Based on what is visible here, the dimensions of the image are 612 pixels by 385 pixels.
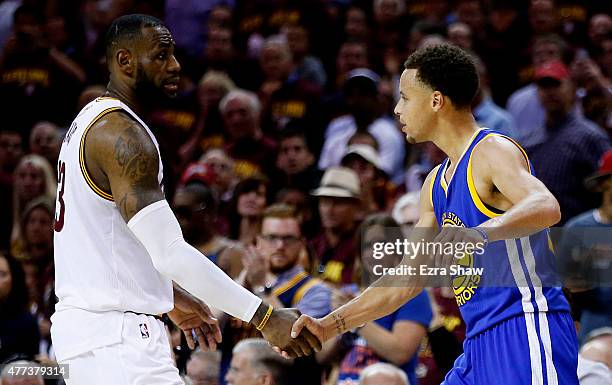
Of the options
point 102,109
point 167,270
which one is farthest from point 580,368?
point 102,109

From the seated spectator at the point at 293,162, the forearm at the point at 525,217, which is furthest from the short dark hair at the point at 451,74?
the seated spectator at the point at 293,162

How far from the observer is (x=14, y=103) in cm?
1127

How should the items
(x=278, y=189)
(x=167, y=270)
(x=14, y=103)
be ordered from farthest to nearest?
(x=14, y=103)
(x=278, y=189)
(x=167, y=270)

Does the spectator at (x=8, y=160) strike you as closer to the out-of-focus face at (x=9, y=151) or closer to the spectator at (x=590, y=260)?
the out-of-focus face at (x=9, y=151)

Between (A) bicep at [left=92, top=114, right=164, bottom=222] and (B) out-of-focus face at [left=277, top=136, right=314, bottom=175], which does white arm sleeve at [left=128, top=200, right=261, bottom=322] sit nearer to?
(A) bicep at [left=92, top=114, right=164, bottom=222]

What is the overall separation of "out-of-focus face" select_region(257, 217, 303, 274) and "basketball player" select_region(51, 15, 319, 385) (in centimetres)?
254

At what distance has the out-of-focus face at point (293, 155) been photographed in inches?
383

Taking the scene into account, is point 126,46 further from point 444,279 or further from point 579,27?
point 579,27

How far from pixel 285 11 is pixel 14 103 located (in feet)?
10.7

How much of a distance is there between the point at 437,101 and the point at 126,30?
1.46 meters

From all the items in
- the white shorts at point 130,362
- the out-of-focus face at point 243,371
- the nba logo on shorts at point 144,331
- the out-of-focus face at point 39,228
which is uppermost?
the nba logo on shorts at point 144,331

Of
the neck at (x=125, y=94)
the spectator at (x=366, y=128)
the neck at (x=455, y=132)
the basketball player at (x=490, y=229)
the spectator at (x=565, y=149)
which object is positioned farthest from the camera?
the spectator at (x=366, y=128)

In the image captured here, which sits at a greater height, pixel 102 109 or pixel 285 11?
pixel 285 11

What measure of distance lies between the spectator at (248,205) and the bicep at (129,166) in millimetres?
4171
